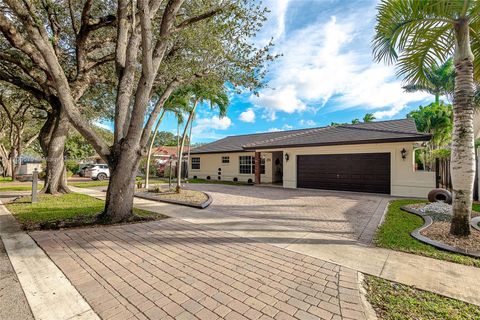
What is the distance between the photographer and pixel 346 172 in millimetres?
12711

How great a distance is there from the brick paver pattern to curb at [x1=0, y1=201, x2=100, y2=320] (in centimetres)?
10

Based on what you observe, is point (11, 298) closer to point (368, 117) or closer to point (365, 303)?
point (365, 303)

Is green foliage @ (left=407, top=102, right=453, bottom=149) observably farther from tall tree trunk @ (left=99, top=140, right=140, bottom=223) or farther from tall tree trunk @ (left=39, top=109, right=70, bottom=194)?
tall tree trunk @ (left=39, top=109, right=70, bottom=194)

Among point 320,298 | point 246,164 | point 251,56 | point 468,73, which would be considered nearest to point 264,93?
point 251,56

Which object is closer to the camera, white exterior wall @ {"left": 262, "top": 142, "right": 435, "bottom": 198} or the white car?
white exterior wall @ {"left": 262, "top": 142, "right": 435, "bottom": 198}

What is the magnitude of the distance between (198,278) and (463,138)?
18.6 feet

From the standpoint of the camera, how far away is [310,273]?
3.45 m

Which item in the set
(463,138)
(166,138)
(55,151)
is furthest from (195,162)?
(166,138)

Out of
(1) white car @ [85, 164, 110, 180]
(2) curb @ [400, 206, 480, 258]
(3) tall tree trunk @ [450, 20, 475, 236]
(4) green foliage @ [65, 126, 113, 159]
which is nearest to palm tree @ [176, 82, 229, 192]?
(3) tall tree trunk @ [450, 20, 475, 236]

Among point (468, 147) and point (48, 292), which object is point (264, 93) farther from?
point (48, 292)

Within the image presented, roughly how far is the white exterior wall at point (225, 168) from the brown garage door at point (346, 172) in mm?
3504

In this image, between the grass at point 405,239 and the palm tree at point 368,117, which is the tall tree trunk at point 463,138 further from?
the palm tree at point 368,117

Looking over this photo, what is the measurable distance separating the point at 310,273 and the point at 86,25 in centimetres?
1162

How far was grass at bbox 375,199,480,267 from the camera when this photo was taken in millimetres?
4051
